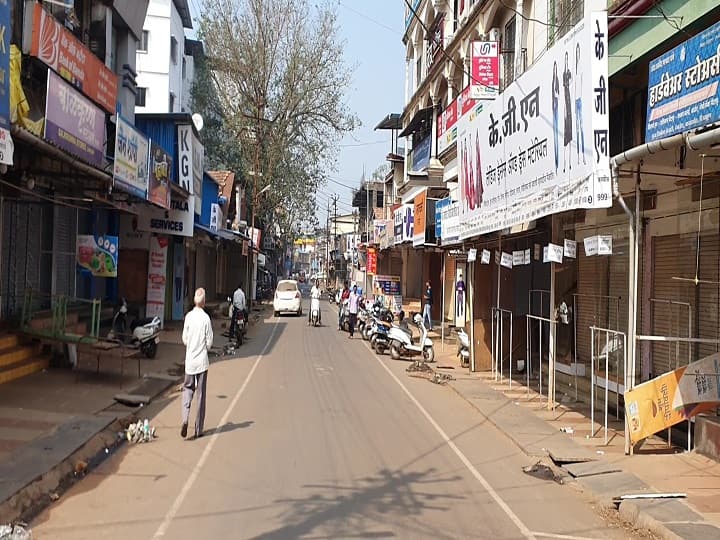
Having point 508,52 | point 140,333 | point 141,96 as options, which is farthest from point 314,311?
point 141,96

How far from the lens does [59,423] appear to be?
9.51 m

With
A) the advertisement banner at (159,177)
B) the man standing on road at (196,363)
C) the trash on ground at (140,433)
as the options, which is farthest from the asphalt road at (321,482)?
the advertisement banner at (159,177)

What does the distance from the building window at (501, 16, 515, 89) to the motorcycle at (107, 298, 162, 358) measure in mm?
11604

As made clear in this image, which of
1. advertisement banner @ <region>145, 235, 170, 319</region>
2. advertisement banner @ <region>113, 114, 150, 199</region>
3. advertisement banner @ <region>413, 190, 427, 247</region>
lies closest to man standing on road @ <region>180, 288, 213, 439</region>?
advertisement banner @ <region>113, 114, 150, 199</region>

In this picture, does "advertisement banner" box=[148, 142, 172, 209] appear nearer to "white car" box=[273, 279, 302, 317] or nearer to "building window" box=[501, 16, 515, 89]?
"building window" box=[501, 16, 515, 89]

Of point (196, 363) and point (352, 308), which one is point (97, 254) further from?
point (352, 308)

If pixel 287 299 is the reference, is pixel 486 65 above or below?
above

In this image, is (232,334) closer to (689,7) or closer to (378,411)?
(378,411)

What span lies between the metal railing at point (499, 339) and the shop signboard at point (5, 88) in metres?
10.4

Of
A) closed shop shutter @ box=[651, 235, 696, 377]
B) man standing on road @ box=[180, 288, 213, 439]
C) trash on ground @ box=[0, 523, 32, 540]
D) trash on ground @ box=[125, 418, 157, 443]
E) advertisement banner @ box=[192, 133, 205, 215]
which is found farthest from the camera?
advertisement banner @ box=[192, 133, 205, 215]

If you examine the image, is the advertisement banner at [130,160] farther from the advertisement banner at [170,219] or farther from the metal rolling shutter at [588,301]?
the metal rolling shutter at [588,301]

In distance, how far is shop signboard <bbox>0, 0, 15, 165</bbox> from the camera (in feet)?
28.3

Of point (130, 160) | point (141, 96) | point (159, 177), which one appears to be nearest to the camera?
point (130, 160)

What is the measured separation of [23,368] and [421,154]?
22908mm
